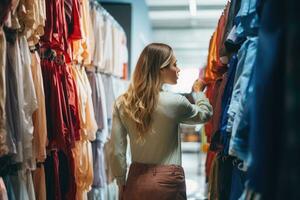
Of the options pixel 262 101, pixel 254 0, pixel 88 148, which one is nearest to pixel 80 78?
pixel 88 148

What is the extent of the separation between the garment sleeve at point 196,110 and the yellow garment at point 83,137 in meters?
1.00

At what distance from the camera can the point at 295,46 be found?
0.93m

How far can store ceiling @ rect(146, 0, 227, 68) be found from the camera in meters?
7.52

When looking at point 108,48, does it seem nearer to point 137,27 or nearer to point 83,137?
point 83,137

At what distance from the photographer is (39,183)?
240cm

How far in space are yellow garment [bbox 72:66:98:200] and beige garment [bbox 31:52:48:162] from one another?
0.63m

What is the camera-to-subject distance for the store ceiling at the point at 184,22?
752 centimetres

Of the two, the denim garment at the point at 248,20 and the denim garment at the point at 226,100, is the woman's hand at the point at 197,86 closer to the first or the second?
the denim garment at the point at 226,100

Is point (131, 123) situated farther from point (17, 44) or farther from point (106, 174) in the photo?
point (106, 174)

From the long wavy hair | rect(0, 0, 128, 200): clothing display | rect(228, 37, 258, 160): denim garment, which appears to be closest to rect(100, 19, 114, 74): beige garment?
rect(0, 0, 128, 200): clothing display

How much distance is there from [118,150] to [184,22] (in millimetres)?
7273

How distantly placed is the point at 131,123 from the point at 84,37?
117 centimetres

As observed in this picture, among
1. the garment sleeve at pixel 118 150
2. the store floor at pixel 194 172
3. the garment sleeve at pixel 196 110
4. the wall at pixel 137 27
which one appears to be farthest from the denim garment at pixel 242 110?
the wall at pixel 137 27

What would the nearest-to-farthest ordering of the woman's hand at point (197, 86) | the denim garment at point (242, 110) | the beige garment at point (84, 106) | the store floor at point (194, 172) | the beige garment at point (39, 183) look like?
the denim garment at point (242, 110), the beige garment at point (39, 183), the woman's hand at point (197, 86), the beige garment at point (84, 106), the store floor at point (194, 172)
